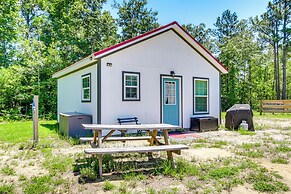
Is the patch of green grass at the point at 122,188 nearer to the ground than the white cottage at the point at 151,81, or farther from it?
nearer to the ground

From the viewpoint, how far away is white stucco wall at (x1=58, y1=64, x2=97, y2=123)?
8.12m

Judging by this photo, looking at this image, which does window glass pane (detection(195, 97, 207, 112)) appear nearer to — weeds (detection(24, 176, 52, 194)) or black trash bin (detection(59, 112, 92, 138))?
black trash bin (detection(59, 112, 92, 138))

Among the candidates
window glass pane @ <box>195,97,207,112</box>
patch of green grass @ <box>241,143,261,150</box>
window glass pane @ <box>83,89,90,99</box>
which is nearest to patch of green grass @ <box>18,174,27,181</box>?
window glass pane @ <box>83,89,90,99</box>

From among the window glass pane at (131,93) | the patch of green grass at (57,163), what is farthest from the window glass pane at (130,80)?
the patch of green grass at (57,163)

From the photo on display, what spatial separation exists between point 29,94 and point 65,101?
536 cm

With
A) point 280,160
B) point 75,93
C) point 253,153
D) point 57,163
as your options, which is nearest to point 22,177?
point 57,163

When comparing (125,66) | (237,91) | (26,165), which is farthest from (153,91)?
(237,91)

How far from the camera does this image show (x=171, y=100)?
934 cm

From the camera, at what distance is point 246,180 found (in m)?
3.69

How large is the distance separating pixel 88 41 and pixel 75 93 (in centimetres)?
1094

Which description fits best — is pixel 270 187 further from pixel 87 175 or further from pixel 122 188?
pixel 87 175

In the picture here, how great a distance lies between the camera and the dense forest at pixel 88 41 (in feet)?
50.5

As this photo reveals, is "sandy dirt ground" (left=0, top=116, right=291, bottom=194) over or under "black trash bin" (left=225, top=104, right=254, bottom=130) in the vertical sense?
under

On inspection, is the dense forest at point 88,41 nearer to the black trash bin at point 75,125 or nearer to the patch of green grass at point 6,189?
the black trash bin at point 75,125
